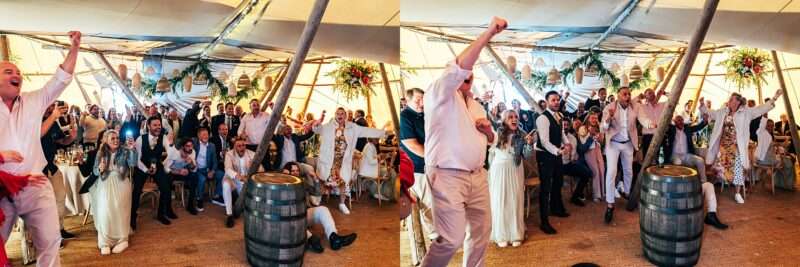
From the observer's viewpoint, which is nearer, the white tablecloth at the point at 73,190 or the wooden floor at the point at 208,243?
the white tablecloth at the point at 73,190

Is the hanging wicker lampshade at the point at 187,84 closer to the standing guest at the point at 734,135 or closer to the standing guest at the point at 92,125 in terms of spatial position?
the standing guest at the point at 92,125

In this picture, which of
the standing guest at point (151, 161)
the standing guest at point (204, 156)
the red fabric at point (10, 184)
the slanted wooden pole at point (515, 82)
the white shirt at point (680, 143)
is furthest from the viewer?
the white shirt at point (680, 143)

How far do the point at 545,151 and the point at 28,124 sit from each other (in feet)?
7.14

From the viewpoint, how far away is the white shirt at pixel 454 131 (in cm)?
269

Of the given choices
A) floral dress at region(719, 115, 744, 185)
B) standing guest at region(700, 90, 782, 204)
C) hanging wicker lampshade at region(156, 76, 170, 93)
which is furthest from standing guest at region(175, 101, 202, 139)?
floral dress at region(719, 115, 744, 185)

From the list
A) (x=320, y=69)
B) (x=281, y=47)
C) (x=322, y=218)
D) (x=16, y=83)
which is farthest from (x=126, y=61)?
(x=322, y=218)

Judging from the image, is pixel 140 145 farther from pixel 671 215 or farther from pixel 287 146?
pixel 671 215

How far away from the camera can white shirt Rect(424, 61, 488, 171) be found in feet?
8.82

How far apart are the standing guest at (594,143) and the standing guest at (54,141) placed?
2.22m

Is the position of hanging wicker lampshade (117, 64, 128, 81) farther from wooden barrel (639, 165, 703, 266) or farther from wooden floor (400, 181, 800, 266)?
wooden barrel (639, 165, 703, 266)

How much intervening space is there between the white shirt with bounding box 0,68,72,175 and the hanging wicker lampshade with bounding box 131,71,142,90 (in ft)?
0.77

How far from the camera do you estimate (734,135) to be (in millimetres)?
3098

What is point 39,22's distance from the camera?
233cm

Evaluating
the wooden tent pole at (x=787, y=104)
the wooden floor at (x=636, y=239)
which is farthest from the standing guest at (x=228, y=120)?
the wooden tent pole at (x=787, y=104)
